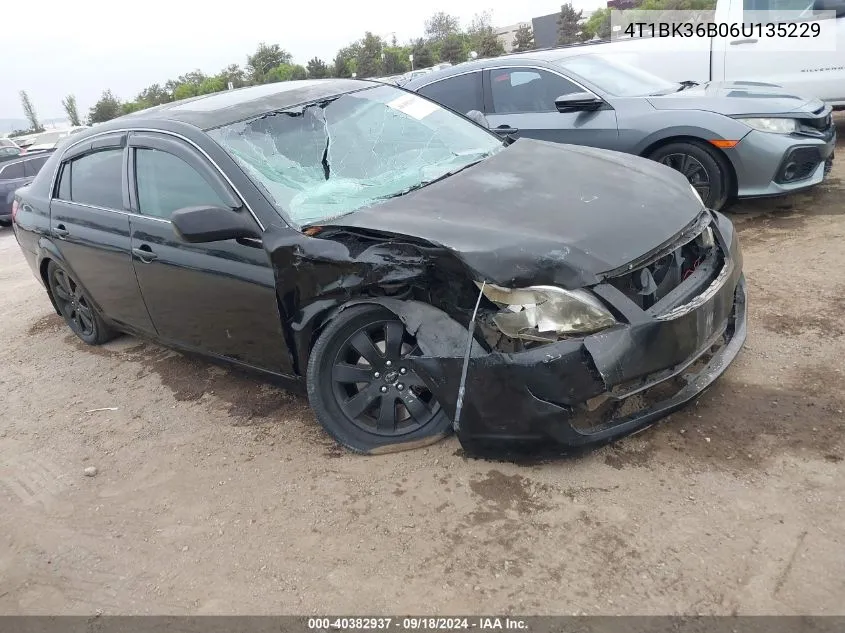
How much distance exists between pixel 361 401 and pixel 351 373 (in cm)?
14

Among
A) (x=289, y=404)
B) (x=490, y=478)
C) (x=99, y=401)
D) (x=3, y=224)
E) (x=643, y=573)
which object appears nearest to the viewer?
(x=643, y=573)

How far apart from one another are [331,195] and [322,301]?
0.63 metres

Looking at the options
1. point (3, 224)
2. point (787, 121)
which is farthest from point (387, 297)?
point (3, 224)

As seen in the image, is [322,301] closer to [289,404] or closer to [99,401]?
[289,404]

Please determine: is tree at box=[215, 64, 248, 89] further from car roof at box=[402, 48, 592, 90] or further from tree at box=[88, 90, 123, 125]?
car roof at box=[402, 48, 592, 90]

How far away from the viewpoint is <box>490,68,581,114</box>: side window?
242 inches

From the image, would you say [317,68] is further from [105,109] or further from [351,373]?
[351,373]

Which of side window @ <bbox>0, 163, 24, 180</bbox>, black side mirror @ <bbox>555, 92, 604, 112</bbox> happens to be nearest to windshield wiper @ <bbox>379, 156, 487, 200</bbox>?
black side mirror @ <bbox>555, 92, 604, 112</bbox>

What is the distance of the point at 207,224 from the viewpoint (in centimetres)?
307

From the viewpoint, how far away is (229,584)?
98.4 inches

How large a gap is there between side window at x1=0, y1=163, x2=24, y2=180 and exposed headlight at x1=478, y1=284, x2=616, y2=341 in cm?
1303

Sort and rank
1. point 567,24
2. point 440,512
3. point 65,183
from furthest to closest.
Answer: point 567,24, point 65,183, point 440,512

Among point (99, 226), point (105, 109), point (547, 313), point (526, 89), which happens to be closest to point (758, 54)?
point (526, 89)

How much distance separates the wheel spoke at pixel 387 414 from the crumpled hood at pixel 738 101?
4.01 meters
